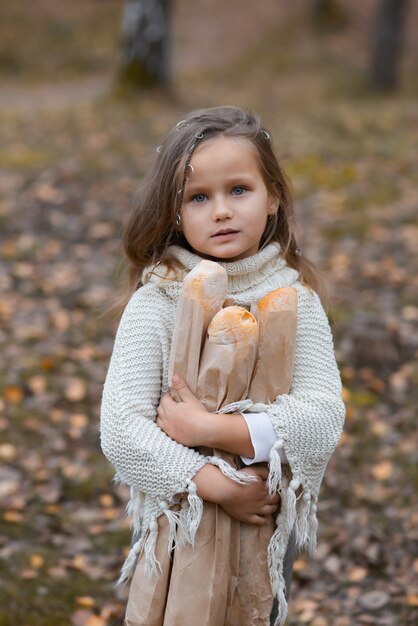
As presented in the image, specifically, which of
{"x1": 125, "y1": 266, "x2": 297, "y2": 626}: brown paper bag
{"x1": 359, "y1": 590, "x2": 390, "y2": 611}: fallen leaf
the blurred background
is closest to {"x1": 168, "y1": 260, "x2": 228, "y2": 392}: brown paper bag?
{"x1": 125, "y1": 266, "x2": 297, "y2": 626}: brown paper bag

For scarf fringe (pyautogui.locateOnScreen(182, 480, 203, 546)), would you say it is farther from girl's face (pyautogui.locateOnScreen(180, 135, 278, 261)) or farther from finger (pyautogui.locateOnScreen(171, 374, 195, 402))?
girl's face (pyautogui.locateOnScreen(180, 135, 278, 261))

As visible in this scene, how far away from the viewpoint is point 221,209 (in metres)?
2.06

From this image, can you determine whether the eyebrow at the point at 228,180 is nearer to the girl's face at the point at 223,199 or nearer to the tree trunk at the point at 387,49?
the girl's face at the point at 223,199

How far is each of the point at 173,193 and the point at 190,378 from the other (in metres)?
0.49

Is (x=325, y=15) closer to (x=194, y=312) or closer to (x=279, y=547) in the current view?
(x=194, y=312)

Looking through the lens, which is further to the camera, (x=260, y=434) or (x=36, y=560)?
(x=36, y=560)

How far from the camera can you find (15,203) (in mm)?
7676

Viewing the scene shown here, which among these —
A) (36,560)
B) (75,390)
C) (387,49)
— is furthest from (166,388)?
(387,49)

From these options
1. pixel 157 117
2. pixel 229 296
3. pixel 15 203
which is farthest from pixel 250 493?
pixel 157 117

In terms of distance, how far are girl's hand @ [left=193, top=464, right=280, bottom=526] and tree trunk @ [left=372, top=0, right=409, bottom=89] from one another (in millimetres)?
13753

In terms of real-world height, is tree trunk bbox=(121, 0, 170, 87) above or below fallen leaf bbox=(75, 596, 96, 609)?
above

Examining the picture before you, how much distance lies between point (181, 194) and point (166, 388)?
0.52 m

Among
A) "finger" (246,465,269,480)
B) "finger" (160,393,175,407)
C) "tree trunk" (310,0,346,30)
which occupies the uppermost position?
"tree trunk" (310,0,346,30)

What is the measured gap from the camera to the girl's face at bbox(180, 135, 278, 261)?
2.08 m
